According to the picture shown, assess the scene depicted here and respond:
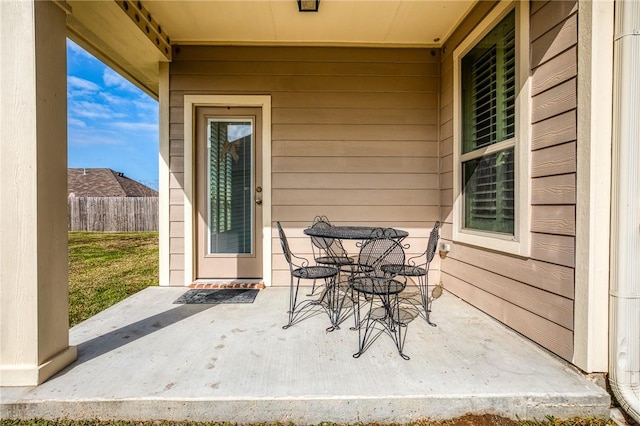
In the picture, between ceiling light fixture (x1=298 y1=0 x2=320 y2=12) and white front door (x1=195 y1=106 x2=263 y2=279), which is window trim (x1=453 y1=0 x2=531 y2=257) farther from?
white front door (x1=195 y1=106 x2=263 y2=279)

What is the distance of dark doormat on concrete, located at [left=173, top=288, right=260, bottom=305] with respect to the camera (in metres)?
2.96

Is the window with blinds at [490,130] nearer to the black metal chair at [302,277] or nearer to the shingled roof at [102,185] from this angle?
the black metal chair at [302,277]

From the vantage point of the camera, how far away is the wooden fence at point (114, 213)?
1132 centimetres

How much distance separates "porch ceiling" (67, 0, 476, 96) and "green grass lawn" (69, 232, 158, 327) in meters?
2.57

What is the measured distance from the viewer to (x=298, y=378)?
168cm

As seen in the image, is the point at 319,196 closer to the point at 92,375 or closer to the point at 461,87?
the point at 461,87

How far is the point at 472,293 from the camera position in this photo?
2850 mm

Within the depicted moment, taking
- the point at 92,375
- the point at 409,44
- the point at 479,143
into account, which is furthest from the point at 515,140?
the point at 92,375

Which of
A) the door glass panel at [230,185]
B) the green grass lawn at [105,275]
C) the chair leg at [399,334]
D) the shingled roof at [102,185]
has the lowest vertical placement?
the green grass lawn at [105,275]

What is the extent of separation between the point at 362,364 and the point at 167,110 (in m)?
3.22

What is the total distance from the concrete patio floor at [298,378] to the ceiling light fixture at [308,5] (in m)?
2.73

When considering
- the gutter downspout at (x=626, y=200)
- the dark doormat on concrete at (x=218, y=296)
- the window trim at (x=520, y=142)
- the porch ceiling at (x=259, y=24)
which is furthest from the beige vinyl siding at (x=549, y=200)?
the dark doormat on concrete at (x=218, y=296)

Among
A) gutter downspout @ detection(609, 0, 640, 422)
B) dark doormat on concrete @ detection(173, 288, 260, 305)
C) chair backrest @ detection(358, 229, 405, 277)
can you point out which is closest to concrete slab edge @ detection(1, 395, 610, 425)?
gutter downspout @ detection(609, 0, 640, 422)

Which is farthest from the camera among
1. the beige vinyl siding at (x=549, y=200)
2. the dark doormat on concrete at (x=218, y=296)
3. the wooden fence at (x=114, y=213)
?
the wooden fence at (x=114, y=213)
